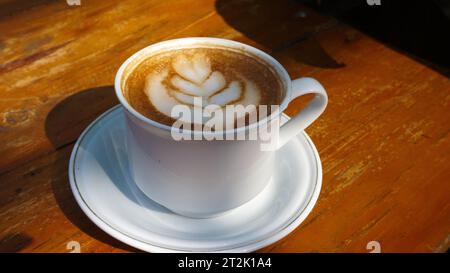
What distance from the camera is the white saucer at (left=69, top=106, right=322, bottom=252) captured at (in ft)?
1.73

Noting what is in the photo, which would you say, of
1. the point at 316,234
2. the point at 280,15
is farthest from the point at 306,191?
the point at 280,15

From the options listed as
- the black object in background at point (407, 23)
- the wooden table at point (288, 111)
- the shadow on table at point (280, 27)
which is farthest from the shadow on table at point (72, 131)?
the black object in background at point (407, 23)

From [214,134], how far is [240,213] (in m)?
0.15

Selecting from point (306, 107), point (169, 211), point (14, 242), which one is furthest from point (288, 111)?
point (14, 242)

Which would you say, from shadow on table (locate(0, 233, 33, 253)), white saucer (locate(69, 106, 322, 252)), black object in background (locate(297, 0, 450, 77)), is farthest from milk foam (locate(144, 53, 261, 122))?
black object in background (locate(297, 0, 450, 77))

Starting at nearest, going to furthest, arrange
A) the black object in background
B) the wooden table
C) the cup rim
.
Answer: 1. the cup rim
2. the wooden table
3. the black object in background

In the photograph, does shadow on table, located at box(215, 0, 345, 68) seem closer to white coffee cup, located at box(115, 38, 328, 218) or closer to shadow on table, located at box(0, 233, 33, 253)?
white coffee cup, located at box(115, 38, 328, 218)

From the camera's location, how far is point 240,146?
524 millimetres

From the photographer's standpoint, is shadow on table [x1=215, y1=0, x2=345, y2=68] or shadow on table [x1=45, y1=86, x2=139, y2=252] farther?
shadow on table [x1=215, y1=0, x2=345, y2=68]

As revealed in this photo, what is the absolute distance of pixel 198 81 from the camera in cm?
62

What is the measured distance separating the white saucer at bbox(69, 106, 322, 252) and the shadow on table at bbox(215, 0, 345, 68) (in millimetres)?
289

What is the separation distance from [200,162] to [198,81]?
0.14m

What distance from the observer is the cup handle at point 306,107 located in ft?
1.89

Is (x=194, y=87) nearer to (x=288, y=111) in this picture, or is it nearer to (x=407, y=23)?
(x=288, y=111)
